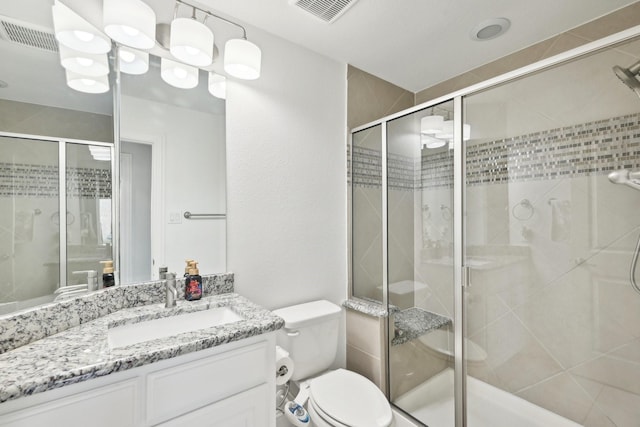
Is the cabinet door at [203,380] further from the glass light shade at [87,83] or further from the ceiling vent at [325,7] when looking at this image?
the ceiling vent at [325,7]

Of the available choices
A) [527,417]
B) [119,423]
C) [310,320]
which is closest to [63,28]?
[119,423]

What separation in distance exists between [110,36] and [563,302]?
2.36m

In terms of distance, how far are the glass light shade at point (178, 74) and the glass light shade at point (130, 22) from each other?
12cm

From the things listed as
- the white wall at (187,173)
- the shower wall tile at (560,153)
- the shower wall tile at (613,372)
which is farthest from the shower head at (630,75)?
the white wall at (187,173)

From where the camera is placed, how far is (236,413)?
1044mm

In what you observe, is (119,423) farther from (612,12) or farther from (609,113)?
(612,12)

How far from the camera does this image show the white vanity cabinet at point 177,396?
76 centimetres

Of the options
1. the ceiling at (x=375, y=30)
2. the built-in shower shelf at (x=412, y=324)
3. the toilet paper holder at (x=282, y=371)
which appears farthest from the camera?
the built-in shower shelf at (x=412, y=324)

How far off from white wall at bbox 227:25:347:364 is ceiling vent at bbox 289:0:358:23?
1.05ft

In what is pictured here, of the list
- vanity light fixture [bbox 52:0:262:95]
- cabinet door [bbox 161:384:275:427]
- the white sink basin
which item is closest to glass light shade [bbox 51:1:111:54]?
vanity light fixture [bbox 52:0:262:95]

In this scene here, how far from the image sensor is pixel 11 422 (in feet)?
2.33

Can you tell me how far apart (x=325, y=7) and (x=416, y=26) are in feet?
1.81

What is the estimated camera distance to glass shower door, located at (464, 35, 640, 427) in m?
1.22

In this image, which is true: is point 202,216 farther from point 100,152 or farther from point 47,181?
point 47,181
